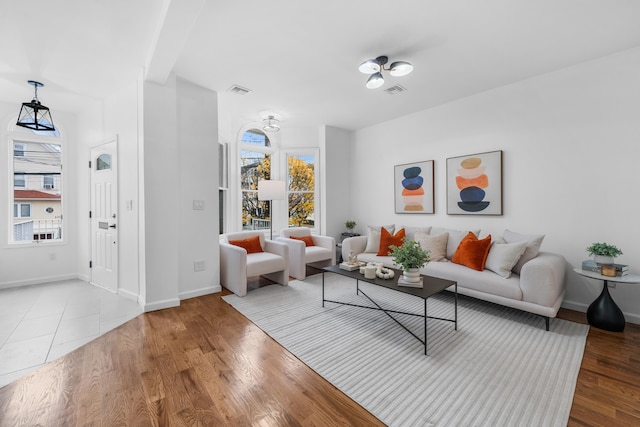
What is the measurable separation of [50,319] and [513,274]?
4953 mm

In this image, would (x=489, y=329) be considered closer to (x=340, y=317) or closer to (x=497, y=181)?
(x=340, y=317)

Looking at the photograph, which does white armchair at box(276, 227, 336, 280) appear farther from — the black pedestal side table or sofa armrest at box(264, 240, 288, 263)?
the black pedestal side table

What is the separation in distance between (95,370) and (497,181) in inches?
179

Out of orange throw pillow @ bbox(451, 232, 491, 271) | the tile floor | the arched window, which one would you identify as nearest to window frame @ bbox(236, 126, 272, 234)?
the arched window

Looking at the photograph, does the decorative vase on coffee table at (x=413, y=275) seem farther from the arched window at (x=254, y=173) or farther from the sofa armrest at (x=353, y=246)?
the arched window at (x=254, y=173)

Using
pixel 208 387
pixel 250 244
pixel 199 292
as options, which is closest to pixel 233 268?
pixel 199 292

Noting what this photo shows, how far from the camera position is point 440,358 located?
2.12 metres

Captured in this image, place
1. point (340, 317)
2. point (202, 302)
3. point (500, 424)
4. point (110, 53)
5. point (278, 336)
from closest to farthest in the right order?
point (500, 424) → point (278, 336) → point (110, 53) → point (340, 317) → point (202, 302)

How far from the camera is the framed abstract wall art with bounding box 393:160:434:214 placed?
4355 mm

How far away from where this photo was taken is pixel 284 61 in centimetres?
293

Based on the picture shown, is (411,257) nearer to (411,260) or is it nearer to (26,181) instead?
(411,260)

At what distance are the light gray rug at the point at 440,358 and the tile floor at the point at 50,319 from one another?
133 centimetres

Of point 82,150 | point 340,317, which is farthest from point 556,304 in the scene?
point 82,150

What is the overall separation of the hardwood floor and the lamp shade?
98.9 inches
